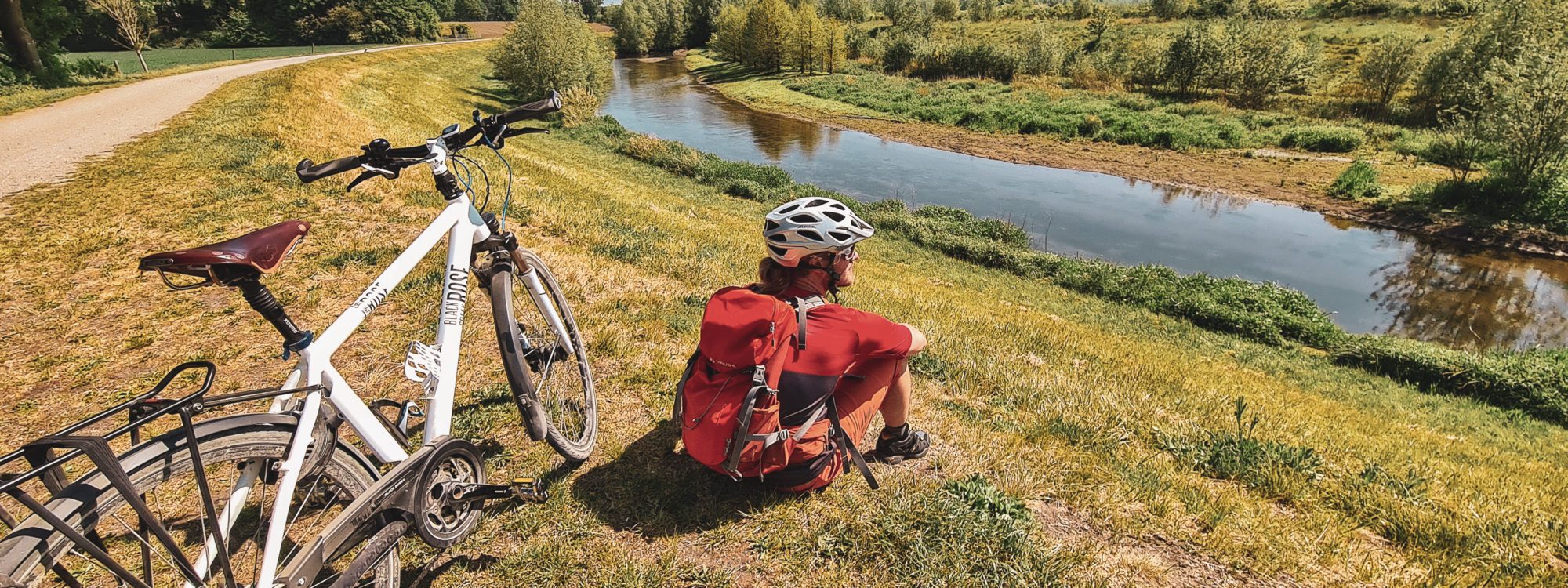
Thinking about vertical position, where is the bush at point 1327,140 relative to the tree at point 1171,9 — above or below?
below

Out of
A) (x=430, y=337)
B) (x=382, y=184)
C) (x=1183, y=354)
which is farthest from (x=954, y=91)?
(x=430, y=337)

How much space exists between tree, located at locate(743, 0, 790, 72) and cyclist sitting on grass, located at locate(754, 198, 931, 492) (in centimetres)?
6727

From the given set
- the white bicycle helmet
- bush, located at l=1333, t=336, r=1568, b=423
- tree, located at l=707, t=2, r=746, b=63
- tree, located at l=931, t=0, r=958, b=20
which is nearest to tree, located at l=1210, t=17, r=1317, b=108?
bush, located at l=1333, t=336, r=1568, b=423

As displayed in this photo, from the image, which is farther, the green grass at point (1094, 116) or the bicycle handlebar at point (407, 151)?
the green grass at point (1094, 116)

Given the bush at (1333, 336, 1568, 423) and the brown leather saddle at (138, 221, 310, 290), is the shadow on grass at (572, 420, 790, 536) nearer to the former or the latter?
the brown leather saddle at (138, 221, 310, 290)

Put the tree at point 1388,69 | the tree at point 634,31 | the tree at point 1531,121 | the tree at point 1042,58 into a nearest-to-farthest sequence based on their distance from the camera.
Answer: the tree at point 1531,121 → the tree at point 1388,69 → the tree at point 1042,58 → the tree at point 634,31

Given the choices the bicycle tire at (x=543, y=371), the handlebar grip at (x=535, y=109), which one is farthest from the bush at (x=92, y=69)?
the handlebar grip at (x=535, y=109)

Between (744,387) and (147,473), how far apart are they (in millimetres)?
2108

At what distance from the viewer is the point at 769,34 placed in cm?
6675

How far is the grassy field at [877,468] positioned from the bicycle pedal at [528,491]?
0.26m

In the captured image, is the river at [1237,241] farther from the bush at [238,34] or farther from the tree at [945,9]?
the tree at [945,9]

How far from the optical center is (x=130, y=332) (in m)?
5.14

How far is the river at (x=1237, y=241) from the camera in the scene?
50.2ft

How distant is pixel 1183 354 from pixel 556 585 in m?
10.9
